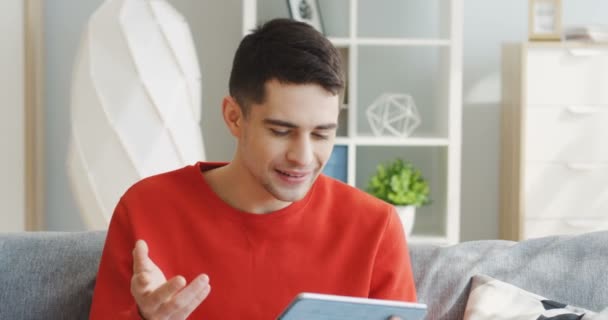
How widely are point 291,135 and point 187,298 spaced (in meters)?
0.33

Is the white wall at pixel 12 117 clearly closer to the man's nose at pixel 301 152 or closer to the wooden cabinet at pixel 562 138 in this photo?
the wooden cabinet at pixel 562 138

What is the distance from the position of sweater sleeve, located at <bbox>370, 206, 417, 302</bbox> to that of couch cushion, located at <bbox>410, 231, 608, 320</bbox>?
0.18ft

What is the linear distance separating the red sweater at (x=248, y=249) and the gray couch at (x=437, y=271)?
99 mm

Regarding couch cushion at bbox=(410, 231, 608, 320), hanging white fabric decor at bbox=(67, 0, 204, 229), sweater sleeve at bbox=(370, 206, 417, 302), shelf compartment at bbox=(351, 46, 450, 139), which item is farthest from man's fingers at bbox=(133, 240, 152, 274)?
shelf compartment at bbox=(351, 46, 450, 139)

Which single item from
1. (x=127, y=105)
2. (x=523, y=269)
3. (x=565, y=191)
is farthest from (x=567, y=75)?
(x=523, y=269)

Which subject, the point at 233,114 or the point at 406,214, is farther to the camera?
the point at 406,214

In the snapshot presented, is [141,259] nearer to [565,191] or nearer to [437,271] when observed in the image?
[437,271]

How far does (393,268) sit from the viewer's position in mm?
1494

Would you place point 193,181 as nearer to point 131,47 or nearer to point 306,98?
point 306,98

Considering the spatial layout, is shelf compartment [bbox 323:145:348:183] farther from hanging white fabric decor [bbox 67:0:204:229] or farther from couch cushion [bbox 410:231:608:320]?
couch cushion [bbox 410:231:608:320]

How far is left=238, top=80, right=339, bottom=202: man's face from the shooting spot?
4.50ft

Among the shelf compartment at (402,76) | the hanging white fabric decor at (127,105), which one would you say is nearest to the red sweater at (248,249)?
the hanging white fabric decor at (127,105)

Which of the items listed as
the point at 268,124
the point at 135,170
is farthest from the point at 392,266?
the point at 135,170

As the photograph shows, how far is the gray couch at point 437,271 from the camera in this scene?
4.98 feet
